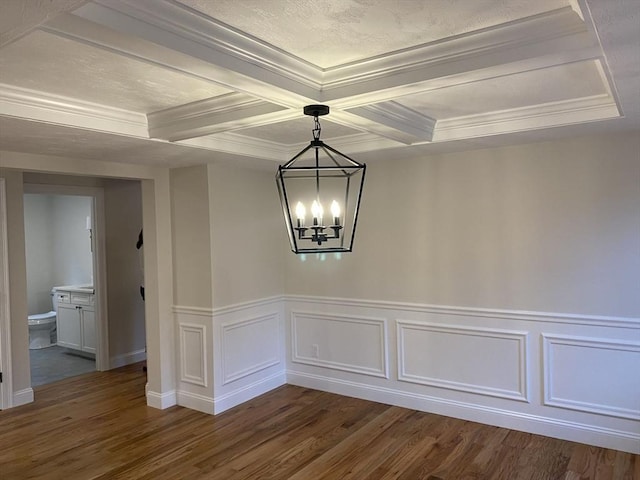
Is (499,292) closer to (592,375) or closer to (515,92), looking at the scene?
(592,375)

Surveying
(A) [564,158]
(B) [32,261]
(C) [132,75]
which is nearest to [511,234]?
(A) [564,158]

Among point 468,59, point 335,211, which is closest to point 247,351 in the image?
point 335,211

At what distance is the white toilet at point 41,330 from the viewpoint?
22.2 feet

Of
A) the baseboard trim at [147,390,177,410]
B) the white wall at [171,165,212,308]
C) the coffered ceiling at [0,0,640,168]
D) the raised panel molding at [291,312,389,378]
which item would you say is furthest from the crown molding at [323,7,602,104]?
the baseboard trim at [147,390,177,410]

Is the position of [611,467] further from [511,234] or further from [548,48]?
[548,48]

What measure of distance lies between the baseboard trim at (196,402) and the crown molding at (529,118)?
293 cm

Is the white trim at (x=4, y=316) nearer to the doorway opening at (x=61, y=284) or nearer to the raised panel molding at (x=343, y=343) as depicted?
the doorway opening at (x=61, y=284)

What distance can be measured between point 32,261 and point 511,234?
23.2 feet

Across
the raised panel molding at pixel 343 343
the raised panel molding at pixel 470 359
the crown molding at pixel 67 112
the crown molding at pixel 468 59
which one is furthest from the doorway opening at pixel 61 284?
the crown molding at pixel 468 59

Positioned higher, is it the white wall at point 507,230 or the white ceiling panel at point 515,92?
the white ceiling panel at point 515,92

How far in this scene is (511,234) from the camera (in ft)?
12.4

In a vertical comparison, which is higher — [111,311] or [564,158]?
[564,158]

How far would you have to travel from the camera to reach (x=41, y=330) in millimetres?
6832

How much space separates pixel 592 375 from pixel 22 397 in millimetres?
4900
